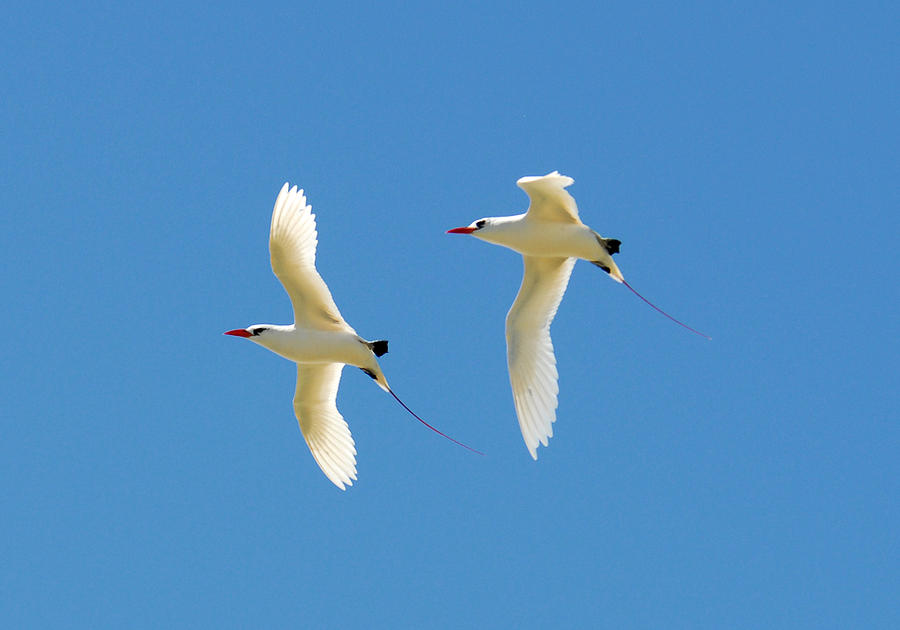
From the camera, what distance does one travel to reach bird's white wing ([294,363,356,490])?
62.7 ft

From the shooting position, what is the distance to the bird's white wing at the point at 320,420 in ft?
62.7

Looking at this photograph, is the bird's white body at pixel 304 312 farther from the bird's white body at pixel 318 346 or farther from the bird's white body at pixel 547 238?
the bird's white body at pixel 547 238

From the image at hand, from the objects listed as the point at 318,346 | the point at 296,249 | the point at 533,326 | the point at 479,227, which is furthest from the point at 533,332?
the point at 296,249

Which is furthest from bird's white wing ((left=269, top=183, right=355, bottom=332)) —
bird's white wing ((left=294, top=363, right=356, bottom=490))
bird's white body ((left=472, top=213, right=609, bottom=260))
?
bird's white body ((left=472, top=213, right=609, bottom=260))

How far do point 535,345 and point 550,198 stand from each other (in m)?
2.46

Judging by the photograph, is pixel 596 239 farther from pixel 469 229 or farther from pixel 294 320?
pixel 294 320

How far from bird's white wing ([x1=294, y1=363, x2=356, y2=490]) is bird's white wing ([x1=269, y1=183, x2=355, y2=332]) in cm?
128

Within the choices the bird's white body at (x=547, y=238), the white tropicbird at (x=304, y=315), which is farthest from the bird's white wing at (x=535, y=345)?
the white tropicbird at (x=304, y=315)

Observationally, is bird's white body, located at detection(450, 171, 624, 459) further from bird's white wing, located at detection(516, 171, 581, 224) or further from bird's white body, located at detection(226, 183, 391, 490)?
bird's white body, located at detection(226, 183, 391, 490)

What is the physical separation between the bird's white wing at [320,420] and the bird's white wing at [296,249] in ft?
4.20

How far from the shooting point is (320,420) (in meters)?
19.2

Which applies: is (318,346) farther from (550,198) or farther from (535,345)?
(550,198)

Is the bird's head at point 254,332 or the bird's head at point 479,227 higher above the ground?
the bird's head at point 479,227

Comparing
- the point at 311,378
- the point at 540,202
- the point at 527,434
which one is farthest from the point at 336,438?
the point at 540,202
